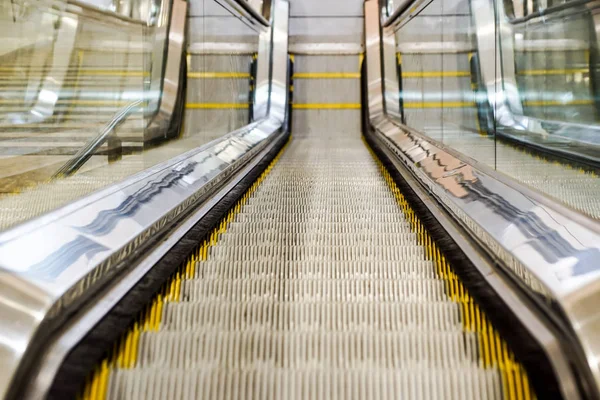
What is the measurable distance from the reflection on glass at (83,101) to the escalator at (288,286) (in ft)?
0.29

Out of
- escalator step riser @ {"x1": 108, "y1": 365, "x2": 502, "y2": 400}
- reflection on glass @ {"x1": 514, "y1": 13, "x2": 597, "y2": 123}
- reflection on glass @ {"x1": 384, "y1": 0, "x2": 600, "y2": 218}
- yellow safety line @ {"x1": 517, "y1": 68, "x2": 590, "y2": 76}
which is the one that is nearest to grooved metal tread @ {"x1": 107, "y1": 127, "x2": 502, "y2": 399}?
escalator step riser @ {"x1": 108, "y1": 365, "x2": 502, "y2": 400}

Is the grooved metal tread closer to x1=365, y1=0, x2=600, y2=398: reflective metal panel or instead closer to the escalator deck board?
the escalator deck board

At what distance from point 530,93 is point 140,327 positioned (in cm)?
289

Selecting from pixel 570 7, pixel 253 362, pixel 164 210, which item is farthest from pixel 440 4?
pixel 253 362

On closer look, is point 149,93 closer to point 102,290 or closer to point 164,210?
point 164,210

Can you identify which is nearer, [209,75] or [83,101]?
[83,101]

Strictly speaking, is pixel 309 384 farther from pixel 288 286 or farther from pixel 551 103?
pixel 551 103

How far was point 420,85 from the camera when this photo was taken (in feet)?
18.6

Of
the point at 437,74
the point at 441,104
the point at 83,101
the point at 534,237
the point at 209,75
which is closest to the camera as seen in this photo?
the point at 534,237

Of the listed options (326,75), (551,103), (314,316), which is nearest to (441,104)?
(551,103)

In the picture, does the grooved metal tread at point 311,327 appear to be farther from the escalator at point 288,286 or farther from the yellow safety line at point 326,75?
the yellow safety line at point 326,75

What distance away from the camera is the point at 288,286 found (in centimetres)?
199

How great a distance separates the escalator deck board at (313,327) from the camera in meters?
1.44

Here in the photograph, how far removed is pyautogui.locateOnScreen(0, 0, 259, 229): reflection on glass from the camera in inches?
122
